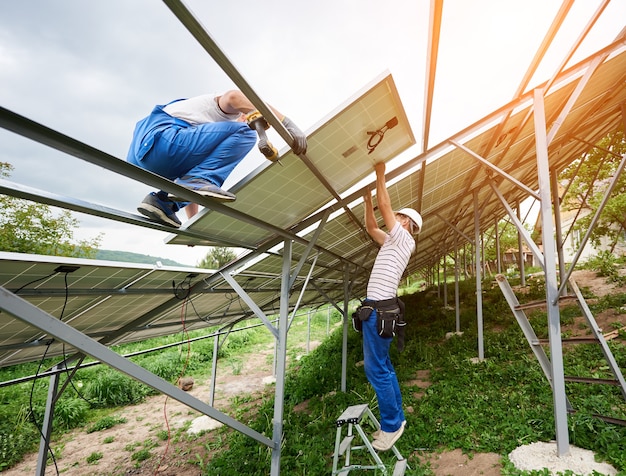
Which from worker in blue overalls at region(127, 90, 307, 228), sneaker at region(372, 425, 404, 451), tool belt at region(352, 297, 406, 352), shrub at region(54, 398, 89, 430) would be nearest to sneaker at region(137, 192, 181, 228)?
worker in blue overalls at region(127, 90, 307, 228)

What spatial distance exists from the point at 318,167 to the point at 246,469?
4.61m

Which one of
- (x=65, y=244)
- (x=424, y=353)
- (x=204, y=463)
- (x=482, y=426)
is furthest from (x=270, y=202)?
(x=65, y=244)

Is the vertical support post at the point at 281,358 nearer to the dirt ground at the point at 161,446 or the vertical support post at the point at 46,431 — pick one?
the dirt ground at the point at 161,446

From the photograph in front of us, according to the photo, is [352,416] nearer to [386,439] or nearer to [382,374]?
[386,439]

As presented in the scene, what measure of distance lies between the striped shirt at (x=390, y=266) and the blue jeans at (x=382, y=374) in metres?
0.22

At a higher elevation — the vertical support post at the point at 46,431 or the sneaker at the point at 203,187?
the sneaker at the point at 203,187

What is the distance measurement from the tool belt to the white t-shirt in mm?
2128

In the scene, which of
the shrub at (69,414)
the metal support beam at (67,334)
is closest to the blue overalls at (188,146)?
the metal support beam at (67,334)

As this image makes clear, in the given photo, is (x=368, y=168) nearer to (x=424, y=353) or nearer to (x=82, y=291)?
(x=82, y=291)

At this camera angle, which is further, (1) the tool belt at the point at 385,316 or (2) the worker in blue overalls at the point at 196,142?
(1) the tool belt at the point at 385,316

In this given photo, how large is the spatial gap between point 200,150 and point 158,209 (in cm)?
57

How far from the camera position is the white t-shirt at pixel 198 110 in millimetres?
2449

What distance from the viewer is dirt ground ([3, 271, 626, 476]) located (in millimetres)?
3831

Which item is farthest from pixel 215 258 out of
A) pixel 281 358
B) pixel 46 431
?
pixel 281 358
